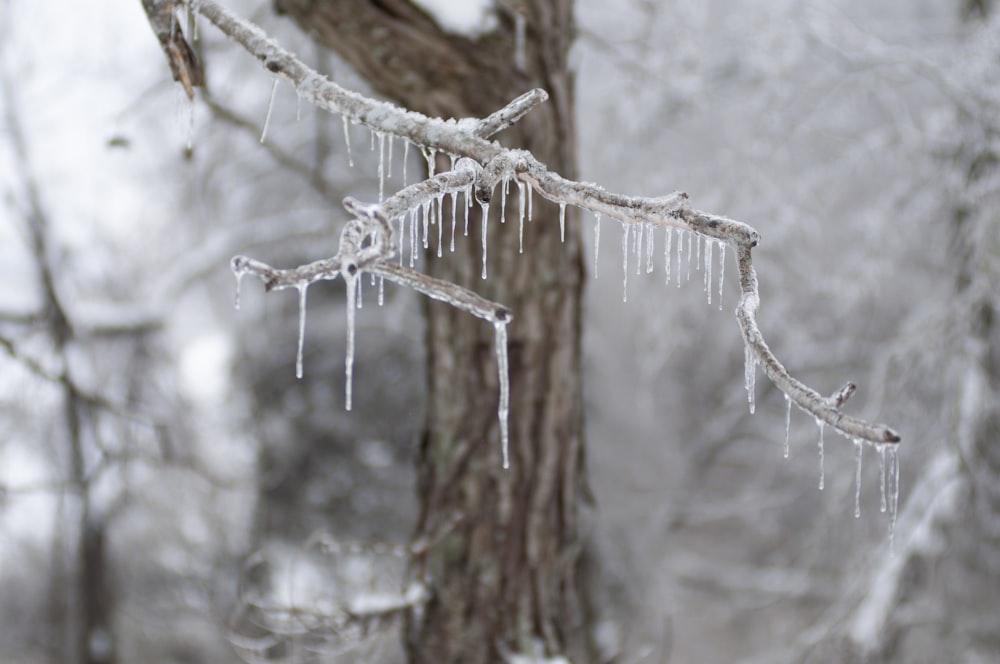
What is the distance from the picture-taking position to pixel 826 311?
Result: 6641 mm

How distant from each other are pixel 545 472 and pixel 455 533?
34 centimetres

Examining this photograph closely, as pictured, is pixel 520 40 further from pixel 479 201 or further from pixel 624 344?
pixel 624 344

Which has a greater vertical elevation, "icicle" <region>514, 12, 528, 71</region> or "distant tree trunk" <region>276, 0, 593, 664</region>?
"icicle" <region>514, 12, 528, 71</region>

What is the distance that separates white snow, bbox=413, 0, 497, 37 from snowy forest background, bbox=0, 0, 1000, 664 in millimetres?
1117

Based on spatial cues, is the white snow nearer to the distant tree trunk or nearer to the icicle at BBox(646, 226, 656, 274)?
the distant tree trunk

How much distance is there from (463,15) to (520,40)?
19 centimetres

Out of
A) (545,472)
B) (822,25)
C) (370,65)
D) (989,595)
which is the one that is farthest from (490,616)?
(989,595)

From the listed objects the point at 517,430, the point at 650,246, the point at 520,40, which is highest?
the point at 520,40

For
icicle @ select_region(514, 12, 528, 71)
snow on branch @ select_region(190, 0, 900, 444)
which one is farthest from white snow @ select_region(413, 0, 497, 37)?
snow on branch @ select_region(190, 0, 900, 444)

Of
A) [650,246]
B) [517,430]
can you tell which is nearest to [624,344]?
[517,430]

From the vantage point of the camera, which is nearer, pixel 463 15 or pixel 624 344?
pixel 463 15

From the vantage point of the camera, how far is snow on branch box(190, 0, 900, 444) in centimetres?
96

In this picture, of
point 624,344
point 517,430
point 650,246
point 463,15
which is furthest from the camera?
point 624,344

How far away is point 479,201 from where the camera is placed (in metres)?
1.21
